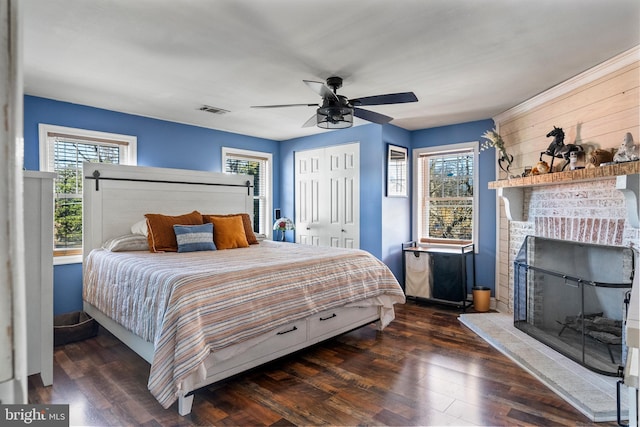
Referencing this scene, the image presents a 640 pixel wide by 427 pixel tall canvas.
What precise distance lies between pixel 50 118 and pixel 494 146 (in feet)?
16.0

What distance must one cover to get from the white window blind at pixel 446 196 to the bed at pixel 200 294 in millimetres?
1820

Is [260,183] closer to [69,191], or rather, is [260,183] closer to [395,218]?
[395,218]

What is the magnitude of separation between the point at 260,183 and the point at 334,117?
10.7 feet

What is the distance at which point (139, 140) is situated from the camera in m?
4.45

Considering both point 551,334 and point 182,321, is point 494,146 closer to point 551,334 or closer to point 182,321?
point 551,334

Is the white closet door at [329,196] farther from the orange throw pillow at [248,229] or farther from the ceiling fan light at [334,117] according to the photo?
the ceiling fan light at [334,117]

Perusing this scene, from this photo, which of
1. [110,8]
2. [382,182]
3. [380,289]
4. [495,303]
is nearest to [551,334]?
[495,303]

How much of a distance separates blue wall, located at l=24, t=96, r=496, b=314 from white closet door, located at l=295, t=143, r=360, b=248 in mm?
126

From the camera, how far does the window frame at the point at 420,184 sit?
15.6 feet

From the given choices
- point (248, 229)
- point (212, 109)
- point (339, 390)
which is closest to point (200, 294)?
point (339, 390)

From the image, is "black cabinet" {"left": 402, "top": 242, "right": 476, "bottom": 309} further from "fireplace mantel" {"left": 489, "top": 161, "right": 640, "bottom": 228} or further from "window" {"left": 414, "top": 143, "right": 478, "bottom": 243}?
"fireplace mantel" {"left": 489, "top": 161, "right": 640, "bottom": 228}

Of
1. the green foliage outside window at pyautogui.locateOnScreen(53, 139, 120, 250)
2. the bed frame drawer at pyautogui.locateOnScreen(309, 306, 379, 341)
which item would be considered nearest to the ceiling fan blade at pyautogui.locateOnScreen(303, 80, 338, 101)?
the bed frame drawer at pyautogui.locateOnScreen(309, 306, 379, 341)

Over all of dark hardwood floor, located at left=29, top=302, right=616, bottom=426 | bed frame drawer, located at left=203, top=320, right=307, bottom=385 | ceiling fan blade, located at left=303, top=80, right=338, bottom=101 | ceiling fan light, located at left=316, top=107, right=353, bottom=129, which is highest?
ceiling fan blade, located at left=303, top=80, right=338, bottom=101

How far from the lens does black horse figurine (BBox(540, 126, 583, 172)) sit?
321 cm
